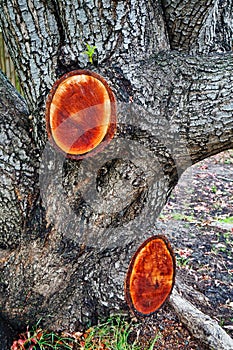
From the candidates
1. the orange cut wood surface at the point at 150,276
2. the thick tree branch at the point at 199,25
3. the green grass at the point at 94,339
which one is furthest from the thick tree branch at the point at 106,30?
the green grass at the point at 94,339

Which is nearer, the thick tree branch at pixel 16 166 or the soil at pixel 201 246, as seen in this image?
the thick tree branch at pixel 16 166

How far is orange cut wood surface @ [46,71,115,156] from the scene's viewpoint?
146 cm

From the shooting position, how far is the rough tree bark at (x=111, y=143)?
5.72 feet

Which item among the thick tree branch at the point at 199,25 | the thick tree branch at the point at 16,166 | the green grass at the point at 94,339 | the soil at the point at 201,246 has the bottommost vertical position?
the soil at the point at 201,246

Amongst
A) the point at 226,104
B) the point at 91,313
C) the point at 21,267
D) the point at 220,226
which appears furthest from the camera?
the point at 220,226

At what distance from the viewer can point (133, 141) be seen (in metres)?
1.74

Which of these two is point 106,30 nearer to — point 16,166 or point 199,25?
point 199,25

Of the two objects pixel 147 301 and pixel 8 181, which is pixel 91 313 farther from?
pixel 8 181

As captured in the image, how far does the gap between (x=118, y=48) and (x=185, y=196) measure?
3.79 metres

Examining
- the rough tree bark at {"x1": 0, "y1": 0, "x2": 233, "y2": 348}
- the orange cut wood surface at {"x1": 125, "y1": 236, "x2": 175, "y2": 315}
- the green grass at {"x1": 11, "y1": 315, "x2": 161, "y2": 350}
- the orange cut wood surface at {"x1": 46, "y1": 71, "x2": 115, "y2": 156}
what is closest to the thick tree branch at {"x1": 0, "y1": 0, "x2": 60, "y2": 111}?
the rough tree bark at {"x1": 0, "y1": 0, "x2": 233, "y2": 348}

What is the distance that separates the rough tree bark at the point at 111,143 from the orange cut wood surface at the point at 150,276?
240 mm

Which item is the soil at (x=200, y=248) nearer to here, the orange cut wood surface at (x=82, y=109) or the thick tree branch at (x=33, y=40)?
the orange cut wood surface at (x=82, y=109)

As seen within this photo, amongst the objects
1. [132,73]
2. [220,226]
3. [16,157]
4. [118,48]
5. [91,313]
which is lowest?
[220,226]

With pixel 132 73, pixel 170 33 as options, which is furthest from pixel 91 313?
pixel 170 33
